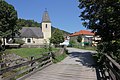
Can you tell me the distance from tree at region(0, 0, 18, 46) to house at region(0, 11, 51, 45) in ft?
81.7

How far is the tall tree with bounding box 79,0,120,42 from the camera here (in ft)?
46.8

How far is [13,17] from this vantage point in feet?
193

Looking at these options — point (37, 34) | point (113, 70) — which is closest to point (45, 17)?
point (37, 34)

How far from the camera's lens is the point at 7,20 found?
191ft

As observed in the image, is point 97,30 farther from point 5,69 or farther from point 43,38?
point 43,38

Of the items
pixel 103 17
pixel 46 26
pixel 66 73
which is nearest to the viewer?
pixel 66 73

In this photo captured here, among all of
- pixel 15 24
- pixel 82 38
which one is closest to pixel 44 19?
pixel 82 38

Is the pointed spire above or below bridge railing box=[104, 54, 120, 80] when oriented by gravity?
above

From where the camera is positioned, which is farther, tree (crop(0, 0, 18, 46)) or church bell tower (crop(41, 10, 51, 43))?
church bell tower (crop(41, 10, 51, 43))

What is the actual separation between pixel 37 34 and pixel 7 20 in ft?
99.7

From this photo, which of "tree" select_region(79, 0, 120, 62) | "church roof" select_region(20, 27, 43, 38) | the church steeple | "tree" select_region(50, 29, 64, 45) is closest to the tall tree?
"tree" select_region(79, 0, 120, 62)

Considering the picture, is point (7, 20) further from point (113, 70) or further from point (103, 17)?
point (113, 70)

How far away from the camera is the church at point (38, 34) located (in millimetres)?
86438

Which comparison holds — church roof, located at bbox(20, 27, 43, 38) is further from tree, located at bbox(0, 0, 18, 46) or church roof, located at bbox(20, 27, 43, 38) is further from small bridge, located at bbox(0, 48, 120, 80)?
small bridge, located at bbox(0, 48, 120, 80)
